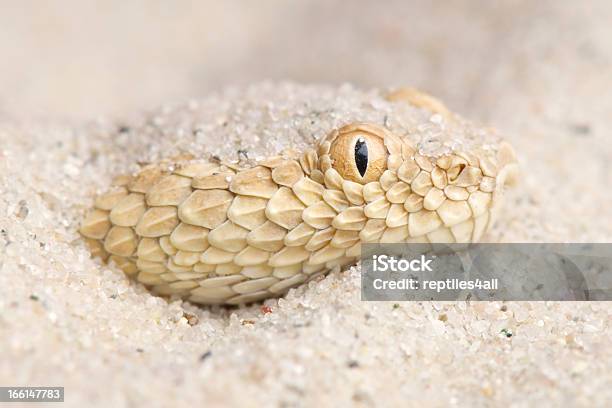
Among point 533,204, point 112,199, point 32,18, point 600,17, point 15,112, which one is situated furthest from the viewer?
point 32,18

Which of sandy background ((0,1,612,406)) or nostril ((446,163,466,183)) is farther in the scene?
nostril ((446,163,466,183))

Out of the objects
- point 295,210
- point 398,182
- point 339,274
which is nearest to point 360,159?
point 398,182

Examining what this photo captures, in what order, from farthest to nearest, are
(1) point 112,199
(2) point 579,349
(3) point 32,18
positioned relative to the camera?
(3) point 32,18, (1) point 112,199, (2) point 579,349

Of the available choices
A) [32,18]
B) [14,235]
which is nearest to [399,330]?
[14,235]

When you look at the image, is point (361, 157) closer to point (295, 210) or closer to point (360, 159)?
point (360, 159)

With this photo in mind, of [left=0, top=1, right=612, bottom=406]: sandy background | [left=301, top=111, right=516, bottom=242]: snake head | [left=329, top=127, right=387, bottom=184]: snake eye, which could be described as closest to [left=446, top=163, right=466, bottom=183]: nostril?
[left=301, top=111, right=516, bottom=242]: snake head

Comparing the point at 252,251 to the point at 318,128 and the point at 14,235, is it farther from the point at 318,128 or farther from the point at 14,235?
the point at 14,235

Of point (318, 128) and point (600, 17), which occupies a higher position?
point (600, 17)

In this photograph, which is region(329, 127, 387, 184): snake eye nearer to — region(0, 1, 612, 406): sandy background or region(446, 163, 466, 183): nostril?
region(446, 163, 466, 183): nostril
